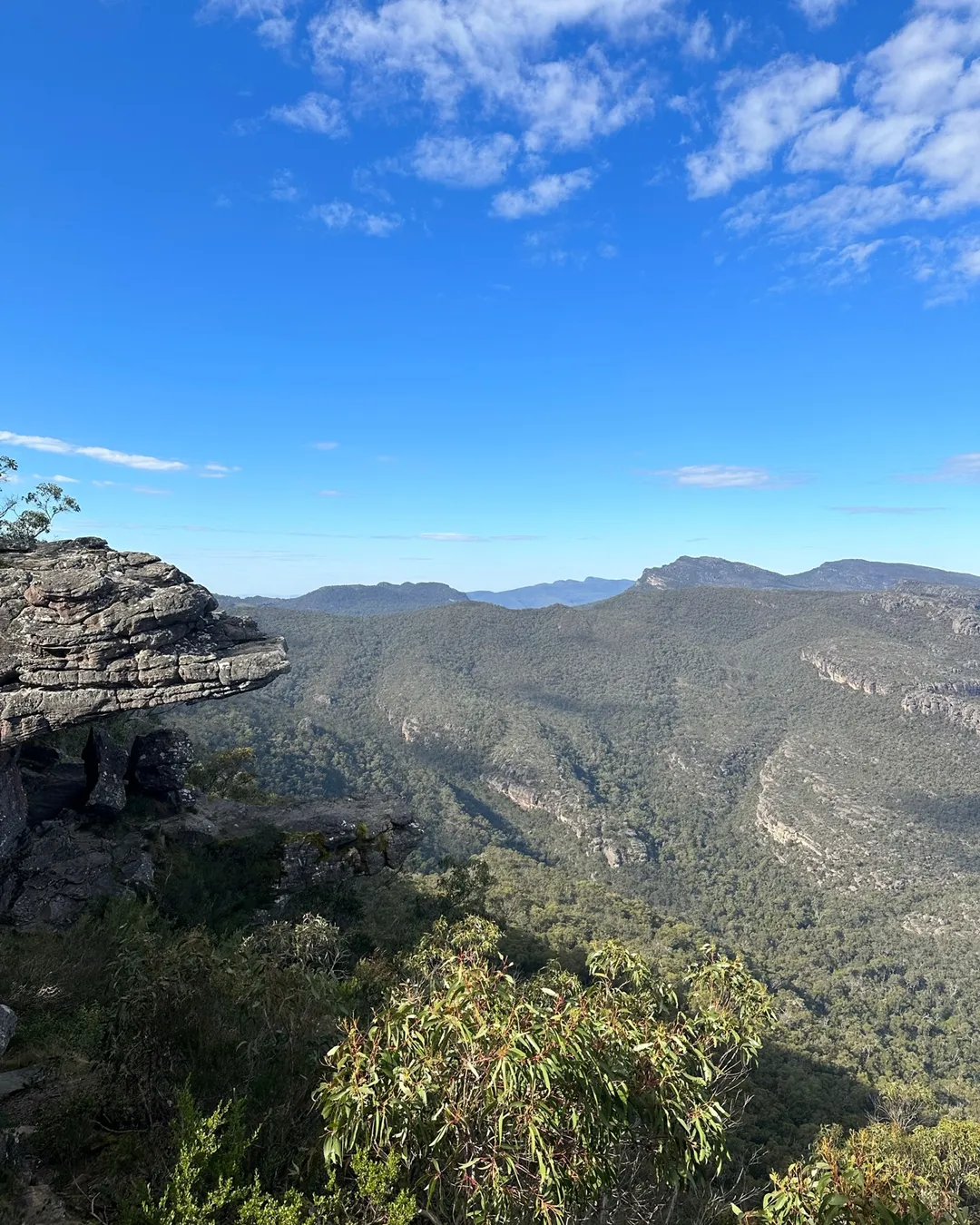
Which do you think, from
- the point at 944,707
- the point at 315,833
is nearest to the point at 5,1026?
the point at 315,833

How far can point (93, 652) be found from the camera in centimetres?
1706

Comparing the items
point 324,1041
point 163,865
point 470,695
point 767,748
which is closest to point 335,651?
point 470,695

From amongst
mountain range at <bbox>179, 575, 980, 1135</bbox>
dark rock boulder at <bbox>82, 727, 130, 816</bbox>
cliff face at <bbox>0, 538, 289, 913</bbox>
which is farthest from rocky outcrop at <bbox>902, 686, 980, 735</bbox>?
dark rock boulder at <bbox>82, 727, 130, 816</bbox>

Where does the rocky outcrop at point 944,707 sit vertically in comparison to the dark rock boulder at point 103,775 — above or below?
below

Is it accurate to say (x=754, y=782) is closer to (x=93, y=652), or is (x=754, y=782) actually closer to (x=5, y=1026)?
(x=93, y=652)

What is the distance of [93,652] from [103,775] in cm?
663

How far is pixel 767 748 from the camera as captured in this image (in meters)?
150

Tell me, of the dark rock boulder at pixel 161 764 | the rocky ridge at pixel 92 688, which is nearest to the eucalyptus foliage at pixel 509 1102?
the rocky ridge at pixel 92 688

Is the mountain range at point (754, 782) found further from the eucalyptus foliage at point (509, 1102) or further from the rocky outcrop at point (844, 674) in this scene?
the eucalyptus foliage at point (509, 1102)

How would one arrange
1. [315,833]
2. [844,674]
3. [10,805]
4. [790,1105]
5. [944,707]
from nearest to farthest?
[10,805]
[315,833]
[790,1105]
[944,707]
[844,674]

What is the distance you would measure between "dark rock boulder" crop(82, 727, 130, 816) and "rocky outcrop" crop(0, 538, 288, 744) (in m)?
4.13

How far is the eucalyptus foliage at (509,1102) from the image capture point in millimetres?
5375

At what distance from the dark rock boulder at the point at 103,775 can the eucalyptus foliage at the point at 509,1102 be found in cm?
1862

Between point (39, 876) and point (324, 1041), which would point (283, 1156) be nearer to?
point (324, 1041)
